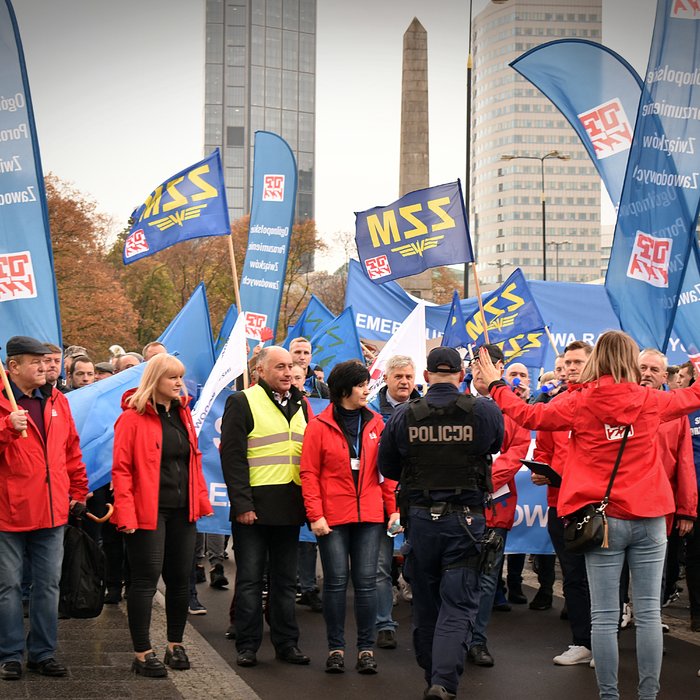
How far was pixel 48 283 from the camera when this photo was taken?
7805 mm

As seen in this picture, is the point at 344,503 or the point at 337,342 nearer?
the point at 344,503

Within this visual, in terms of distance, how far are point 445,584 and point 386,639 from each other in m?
1.89

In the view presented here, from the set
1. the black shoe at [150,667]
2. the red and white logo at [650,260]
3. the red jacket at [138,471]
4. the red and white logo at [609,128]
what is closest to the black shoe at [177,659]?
the black shoe at [150,667]

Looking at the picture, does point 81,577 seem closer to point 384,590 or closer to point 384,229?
point 384,590

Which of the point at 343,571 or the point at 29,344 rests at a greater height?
the point at 29,344

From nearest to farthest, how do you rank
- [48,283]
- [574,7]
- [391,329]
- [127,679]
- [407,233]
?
[127,679] < [48,283] < [407,233] < [391,329] < [574,7]

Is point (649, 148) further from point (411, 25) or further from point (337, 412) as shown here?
point (411, 25)

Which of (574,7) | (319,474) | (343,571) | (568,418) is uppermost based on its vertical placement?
(574,7)

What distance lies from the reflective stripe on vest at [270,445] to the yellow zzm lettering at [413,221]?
4.31 m

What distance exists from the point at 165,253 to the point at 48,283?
5126 cm

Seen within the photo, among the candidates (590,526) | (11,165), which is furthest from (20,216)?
(590,526)

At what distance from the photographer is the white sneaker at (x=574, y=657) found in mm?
7301

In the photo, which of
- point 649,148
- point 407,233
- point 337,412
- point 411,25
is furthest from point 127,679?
point 411,25

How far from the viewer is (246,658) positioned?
7.16m
